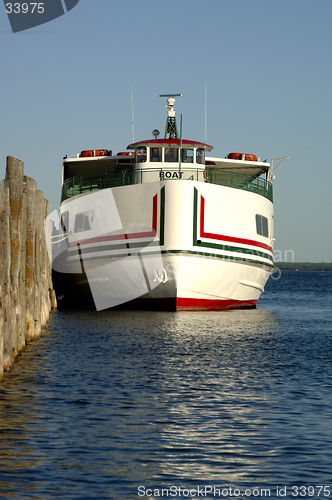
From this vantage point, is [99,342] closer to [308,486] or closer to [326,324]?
[308,486]

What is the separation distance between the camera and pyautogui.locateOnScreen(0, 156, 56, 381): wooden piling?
36.6ft

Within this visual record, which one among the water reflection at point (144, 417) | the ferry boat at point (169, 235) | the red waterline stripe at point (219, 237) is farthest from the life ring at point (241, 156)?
the water reflection at point (144, 417)

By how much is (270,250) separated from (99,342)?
513 inches

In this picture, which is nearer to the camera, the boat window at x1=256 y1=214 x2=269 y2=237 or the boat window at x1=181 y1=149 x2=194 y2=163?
the boat window at x1=256 y1=214 x2=269 y2=237

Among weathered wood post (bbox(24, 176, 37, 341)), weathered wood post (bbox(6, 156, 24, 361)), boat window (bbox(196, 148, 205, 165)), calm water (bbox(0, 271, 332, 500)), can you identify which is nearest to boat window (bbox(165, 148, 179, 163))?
boat window (bbox(196, 148, 205, 165))

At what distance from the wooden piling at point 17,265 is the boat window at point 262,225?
31.3 feet

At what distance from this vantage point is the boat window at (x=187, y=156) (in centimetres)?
2598

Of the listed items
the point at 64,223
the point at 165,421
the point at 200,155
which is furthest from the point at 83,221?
the point at 165,421

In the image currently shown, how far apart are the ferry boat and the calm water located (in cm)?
Answer: 678

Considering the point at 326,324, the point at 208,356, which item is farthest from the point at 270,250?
the point at 208,356

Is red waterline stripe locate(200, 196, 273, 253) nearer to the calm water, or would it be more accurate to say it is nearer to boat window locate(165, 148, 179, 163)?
boat window locate(165, 148, 179, 163)

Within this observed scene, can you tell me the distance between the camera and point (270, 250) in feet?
90.5

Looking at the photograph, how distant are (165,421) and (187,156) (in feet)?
61.4

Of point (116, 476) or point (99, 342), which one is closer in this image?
point (116, 476)
